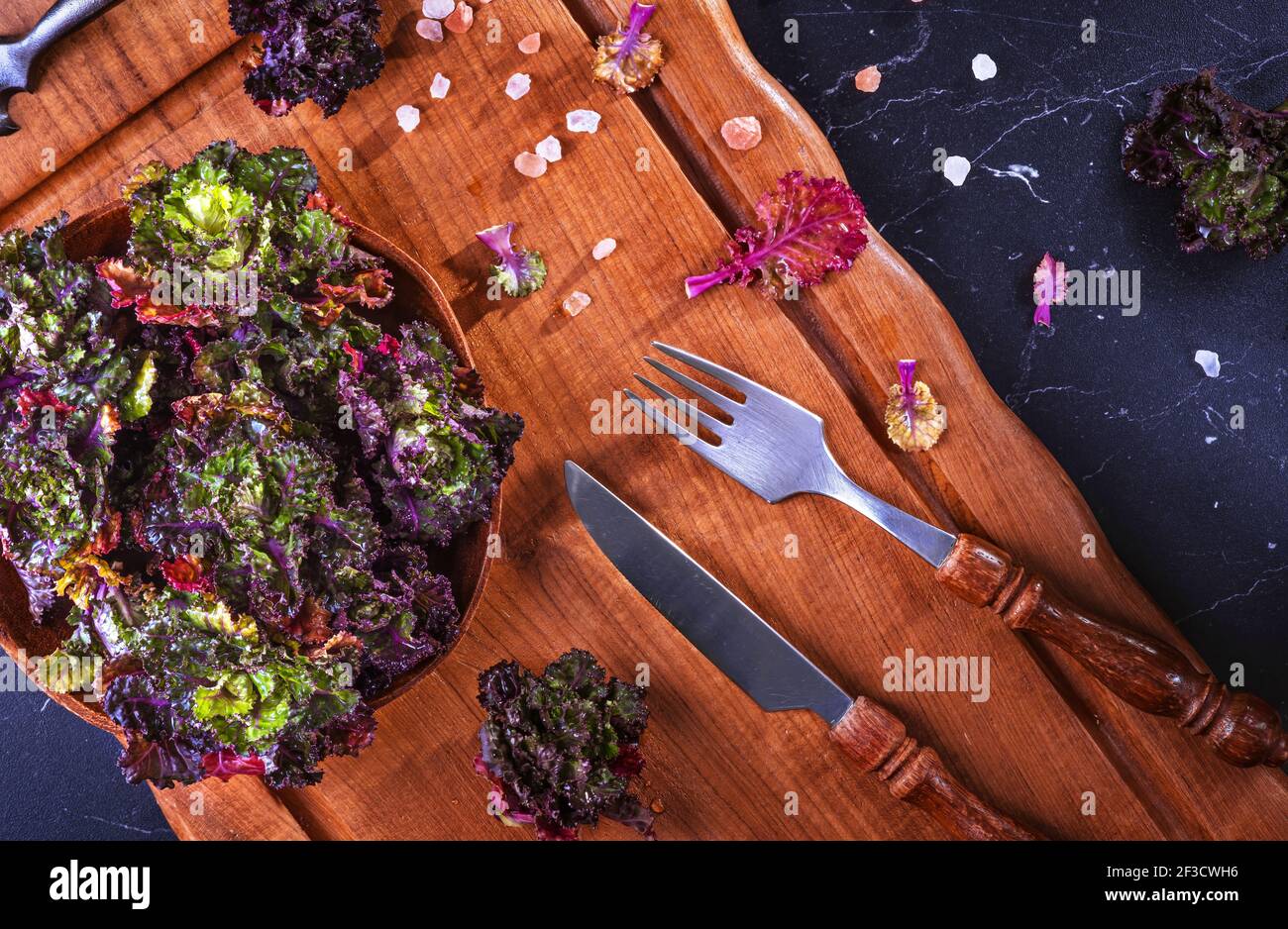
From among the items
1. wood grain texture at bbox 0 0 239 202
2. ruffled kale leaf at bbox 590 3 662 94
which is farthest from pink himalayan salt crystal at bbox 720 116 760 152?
wood grain texture at bbox 0 0 239 202

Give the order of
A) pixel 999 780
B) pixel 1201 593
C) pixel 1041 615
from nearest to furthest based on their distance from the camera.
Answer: pixel 1041 615 < pixel 999 780 < pixel 1201 593

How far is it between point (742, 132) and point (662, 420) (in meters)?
0.75

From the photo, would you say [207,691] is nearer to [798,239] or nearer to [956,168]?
[798,239]

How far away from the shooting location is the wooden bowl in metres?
2.37

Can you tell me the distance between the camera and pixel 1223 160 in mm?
2707

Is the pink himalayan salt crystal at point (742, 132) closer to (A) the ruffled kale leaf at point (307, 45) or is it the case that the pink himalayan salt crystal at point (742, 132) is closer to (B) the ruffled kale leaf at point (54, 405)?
(A) the ruffled kale leaf at point (307, 45)

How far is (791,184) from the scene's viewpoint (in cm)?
262

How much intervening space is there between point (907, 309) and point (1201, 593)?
1151mm

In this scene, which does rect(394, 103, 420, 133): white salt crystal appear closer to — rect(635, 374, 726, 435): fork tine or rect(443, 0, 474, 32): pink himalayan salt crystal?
rect(443, 0, 474, 32): pink himalayan salt crystal

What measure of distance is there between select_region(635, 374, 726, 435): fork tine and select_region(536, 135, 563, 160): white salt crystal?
59cm

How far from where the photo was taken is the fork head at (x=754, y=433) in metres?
2.63

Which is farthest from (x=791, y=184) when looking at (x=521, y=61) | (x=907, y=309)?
(x=521, y=61)

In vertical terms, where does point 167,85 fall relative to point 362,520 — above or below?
above

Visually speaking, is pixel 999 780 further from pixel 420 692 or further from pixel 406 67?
pixel 406 67
